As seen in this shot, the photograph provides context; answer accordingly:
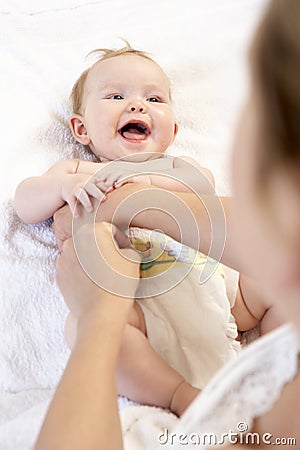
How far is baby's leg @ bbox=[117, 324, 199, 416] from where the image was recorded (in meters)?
0.79

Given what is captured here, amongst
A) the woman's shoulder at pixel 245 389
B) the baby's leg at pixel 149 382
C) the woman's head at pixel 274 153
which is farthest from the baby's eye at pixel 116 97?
the woman's head at pixel 274 153

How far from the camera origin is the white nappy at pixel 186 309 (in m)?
0.86

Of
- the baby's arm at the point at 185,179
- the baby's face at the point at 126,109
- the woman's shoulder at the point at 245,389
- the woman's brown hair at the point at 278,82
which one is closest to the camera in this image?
the woman's brown hair at the point at 278,82

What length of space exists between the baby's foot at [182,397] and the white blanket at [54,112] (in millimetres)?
23

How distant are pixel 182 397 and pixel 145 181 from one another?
0.36 meters

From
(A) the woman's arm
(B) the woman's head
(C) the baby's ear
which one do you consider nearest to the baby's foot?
(A) the woman's arm

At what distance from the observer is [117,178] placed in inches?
38.9

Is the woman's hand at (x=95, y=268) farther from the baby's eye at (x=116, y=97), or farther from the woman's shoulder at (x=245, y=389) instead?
the baby's eye at (x=116, y=97)

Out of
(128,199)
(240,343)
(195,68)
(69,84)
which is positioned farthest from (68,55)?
(240,343)

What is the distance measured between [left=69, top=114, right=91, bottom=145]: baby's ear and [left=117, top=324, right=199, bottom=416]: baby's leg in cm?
46

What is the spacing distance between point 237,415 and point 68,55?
3.21 feet

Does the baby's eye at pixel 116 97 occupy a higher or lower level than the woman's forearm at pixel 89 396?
higher

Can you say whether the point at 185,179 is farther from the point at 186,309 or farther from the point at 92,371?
the point at 92,371

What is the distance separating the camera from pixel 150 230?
0.92 meters
